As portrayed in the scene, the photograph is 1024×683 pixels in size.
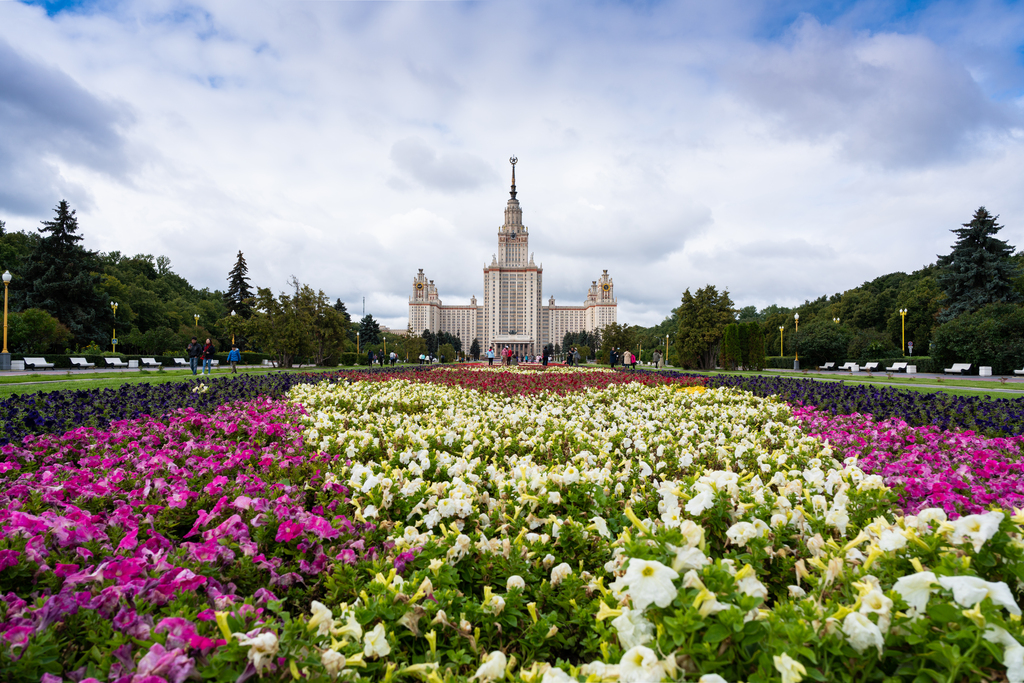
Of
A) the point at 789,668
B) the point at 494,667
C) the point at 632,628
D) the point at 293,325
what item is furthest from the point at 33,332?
the point at 789,668

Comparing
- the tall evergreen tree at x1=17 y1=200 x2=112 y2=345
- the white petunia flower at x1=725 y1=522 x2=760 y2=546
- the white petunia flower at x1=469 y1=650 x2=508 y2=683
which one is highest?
the tall evergreen tree at x1=17 y1=200 x2=112 y2=345

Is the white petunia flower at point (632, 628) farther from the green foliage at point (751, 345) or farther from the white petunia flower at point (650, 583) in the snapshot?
the green foliage at point (751, 345)

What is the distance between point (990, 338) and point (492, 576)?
33.6 m

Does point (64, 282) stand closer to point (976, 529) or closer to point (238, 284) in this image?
point (238, 284)

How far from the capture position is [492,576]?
2.00 m

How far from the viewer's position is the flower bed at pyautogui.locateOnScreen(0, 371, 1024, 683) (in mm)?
1155

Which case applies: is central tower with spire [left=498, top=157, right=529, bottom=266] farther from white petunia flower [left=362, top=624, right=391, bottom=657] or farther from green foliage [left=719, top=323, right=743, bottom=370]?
white petunia flower [left=362, top=624, right=391, bottom=657]

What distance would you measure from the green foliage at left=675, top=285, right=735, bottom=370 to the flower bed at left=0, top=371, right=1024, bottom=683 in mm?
29094

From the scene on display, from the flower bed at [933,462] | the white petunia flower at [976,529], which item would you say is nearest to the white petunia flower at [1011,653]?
the white petunia flower at [976,529]

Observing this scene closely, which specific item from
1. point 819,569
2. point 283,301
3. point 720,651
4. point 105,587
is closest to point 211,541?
point 105,587

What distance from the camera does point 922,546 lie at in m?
1.42

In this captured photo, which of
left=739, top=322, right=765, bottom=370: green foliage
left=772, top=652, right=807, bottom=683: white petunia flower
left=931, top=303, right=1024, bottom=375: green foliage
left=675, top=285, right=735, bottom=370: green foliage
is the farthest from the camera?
left=675, top=285, right=735, bottom=370: green foliage

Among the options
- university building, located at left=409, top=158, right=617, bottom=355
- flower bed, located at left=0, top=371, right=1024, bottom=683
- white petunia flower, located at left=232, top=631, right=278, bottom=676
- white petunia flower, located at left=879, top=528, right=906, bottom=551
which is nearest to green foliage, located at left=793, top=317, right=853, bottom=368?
flower bed, located at left=0, top=371, right=1024, bottom=683

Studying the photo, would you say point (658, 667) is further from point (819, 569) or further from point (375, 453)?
point (375, 453)
